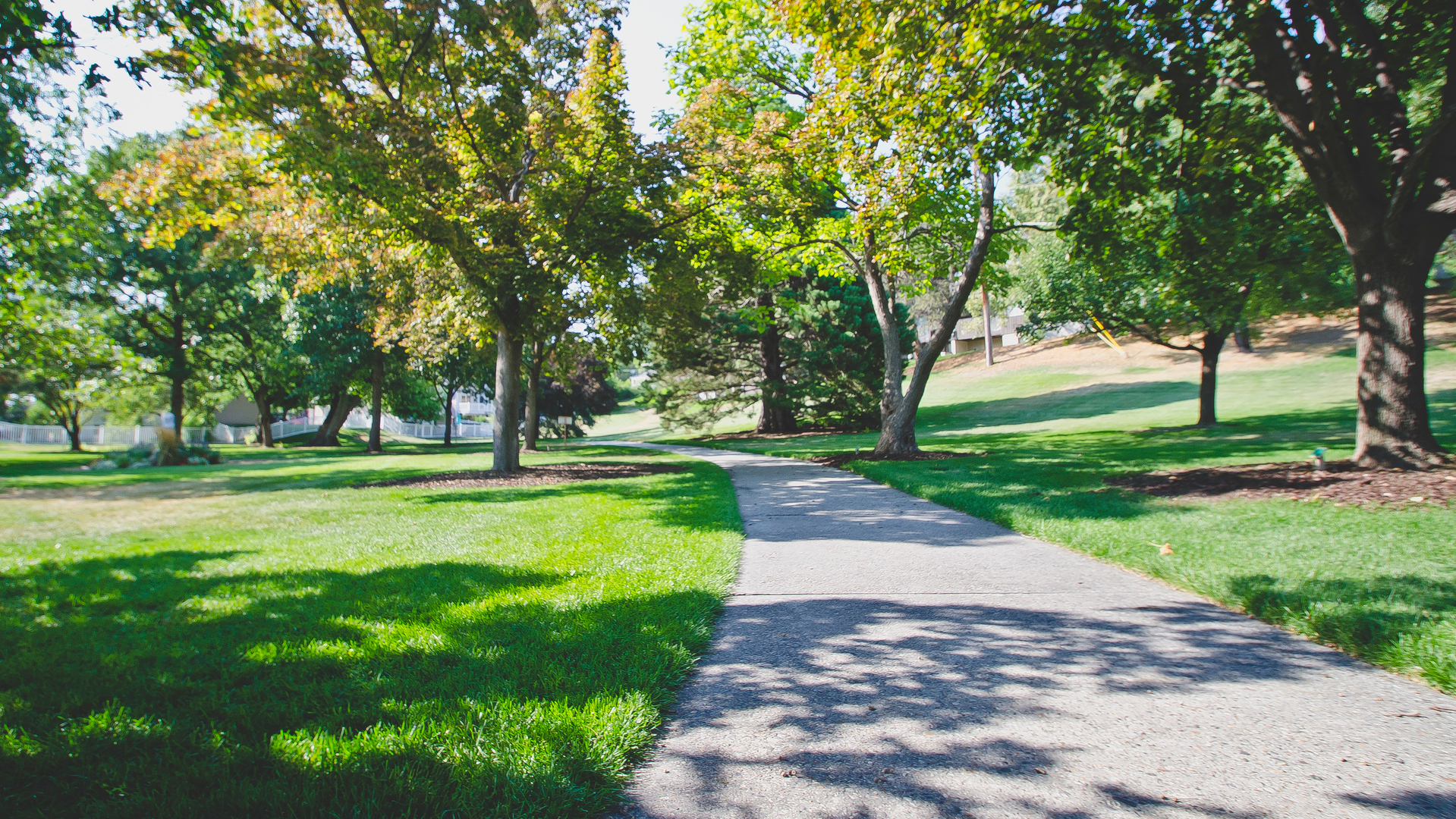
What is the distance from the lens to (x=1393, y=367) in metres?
8.51

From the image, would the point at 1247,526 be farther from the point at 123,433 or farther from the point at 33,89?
the point at 123,433

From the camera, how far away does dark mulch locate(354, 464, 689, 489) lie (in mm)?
13383

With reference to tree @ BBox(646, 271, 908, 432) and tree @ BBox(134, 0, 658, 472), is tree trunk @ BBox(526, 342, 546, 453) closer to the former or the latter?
tree @ BBox(646, 271, 908, 432)

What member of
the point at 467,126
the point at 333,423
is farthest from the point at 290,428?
the point at 467,126

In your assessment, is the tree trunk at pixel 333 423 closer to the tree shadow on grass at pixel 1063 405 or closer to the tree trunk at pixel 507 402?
the tree trunk at pixel 507 402

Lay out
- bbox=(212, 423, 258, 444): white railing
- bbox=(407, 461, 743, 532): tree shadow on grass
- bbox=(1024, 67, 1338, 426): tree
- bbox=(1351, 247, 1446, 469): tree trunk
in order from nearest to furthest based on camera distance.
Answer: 1. bbox=(407, 461, 743, 532): tree shadow on grass
2. bbox=(1351, 247, 1446, 469): tree trunk
3. bbox=(1024, 67, 1338, 426): tree
4. bbox=(212, 423, 258, 444): white railing

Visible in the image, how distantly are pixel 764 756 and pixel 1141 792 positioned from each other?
1306 mm

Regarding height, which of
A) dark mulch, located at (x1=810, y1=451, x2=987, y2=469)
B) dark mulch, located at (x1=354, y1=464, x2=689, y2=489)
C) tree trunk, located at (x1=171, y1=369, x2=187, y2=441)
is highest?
tree trunk, located at (x1=171, y1=369, x2=187, y2=441)

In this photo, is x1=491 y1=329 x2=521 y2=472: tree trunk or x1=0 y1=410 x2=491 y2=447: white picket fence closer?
x1=491 y1=329 x2=521 y2=472: tree trunk

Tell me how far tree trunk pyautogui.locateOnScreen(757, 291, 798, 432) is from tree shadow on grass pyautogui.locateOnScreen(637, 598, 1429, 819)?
23.7m

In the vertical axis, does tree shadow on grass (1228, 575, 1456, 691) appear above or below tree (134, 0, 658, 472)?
below

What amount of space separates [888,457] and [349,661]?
491 inches

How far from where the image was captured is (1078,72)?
9.11 m

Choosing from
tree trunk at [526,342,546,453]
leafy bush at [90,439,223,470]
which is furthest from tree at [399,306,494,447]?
leafy bush at [90,439,223,470]
